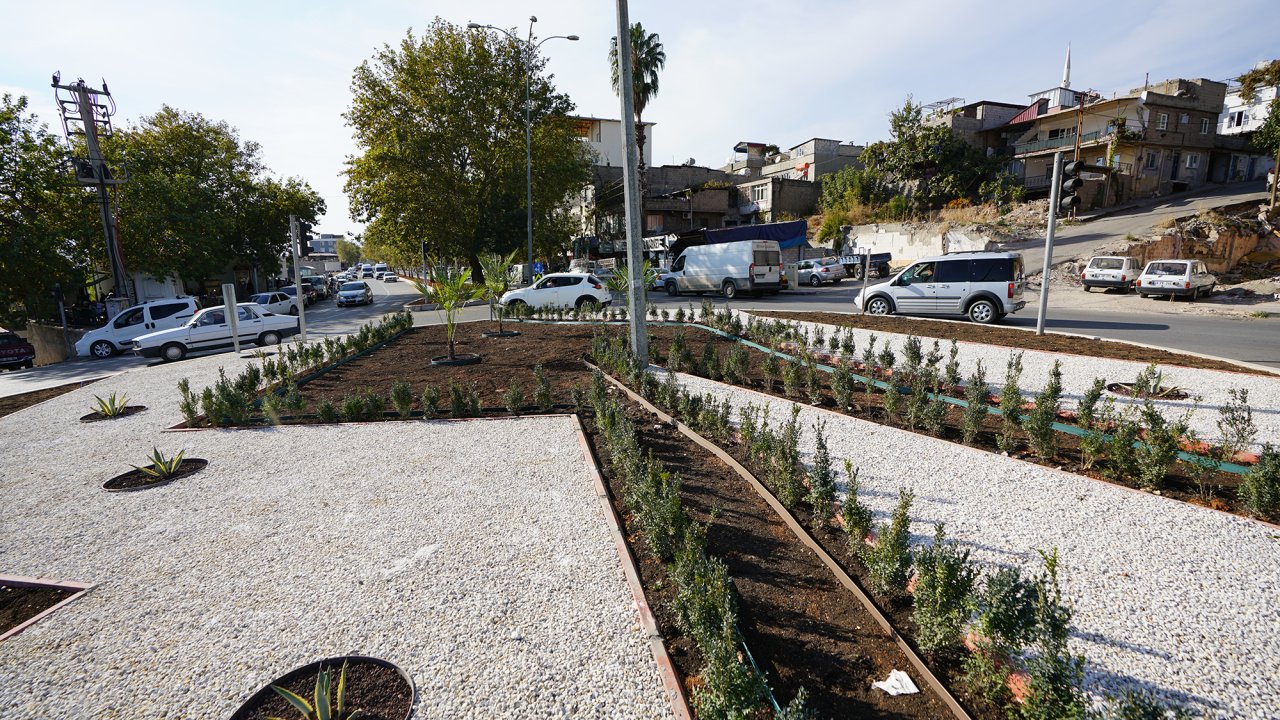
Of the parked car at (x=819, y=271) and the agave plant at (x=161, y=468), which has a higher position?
the parked car at (x=819, y=271)

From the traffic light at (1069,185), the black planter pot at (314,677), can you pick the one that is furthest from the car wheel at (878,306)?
the black planter pot at (314,677)

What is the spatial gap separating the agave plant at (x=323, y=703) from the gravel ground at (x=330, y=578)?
0.34 m

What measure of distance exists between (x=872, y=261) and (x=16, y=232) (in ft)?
126

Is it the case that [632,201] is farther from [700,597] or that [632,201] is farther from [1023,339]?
[1023,339]

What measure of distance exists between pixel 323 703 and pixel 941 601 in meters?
3.06

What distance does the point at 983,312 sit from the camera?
14.7 meters

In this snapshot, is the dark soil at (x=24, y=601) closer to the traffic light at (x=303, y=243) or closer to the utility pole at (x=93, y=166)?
the traffic light at (x=303, y=243)

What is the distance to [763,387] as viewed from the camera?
345 inches

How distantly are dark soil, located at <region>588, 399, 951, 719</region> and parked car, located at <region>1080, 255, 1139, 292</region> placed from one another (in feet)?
83.8

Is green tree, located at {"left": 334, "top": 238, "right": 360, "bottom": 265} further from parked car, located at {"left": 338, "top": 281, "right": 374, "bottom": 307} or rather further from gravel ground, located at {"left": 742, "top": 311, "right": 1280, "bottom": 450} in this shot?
gravel ground, located at {"left": 742, "top": 311, "right": 1280, "bottom": 450}

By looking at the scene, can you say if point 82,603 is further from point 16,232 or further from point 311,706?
point 16,232

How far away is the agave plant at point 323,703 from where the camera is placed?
262cm

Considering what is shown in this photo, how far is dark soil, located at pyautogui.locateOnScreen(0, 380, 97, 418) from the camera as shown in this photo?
10.1 metres

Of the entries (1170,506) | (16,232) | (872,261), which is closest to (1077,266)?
(872,261)
